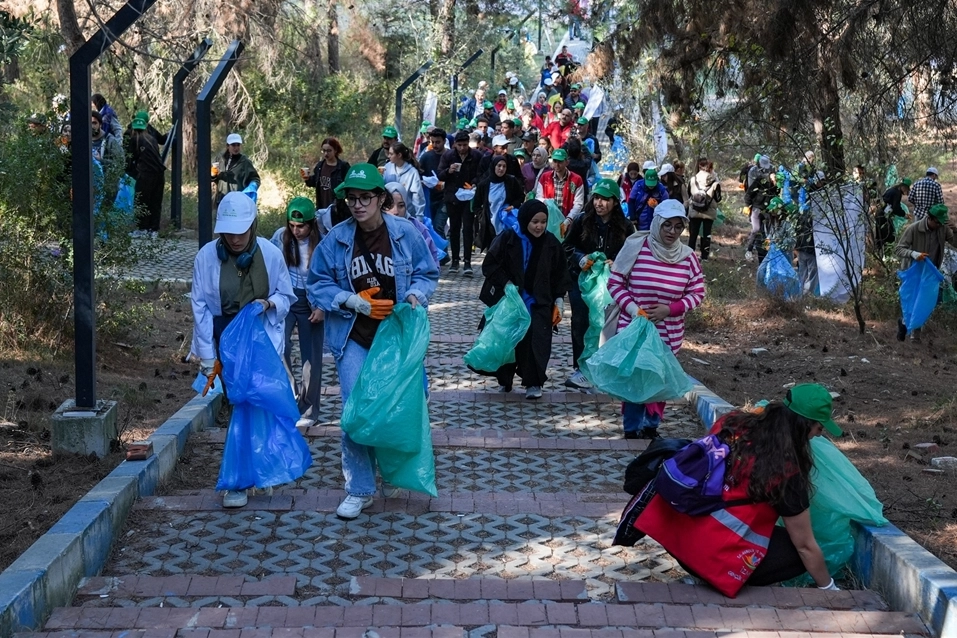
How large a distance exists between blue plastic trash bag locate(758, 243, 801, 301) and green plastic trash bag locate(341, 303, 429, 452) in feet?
25.8

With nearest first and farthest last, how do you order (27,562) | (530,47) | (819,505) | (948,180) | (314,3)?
(27,562) → (819,505) → (314,3) → (948,180) → (530,47)

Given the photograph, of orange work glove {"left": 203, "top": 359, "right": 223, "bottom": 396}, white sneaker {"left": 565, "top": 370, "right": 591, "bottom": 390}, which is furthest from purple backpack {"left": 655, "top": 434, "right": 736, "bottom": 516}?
white sneaker {"left": 565, "top": 370, "right": 591, "bottom": 390}

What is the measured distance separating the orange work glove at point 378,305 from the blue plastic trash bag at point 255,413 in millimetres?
549

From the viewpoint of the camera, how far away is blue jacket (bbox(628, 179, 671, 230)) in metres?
14.4

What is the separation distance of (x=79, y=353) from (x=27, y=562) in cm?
187

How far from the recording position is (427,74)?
30688mm

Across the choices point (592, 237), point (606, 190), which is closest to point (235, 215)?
point (606, 190)

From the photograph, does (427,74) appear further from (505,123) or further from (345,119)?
(505,123)

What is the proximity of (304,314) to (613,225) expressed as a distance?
260cm

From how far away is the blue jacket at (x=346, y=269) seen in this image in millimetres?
5902

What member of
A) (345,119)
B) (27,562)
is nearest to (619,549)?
(27,562)

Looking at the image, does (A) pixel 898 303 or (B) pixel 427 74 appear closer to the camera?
(A) pixel 898 303

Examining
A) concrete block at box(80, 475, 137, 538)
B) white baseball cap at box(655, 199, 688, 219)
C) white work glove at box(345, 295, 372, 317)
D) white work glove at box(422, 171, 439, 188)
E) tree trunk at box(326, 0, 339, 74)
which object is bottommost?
concrete block at box(80, 475, 137, 538)

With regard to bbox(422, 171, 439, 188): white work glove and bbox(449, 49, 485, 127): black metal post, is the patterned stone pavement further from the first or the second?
bbox(449, 49, 485, 127): black metal post
